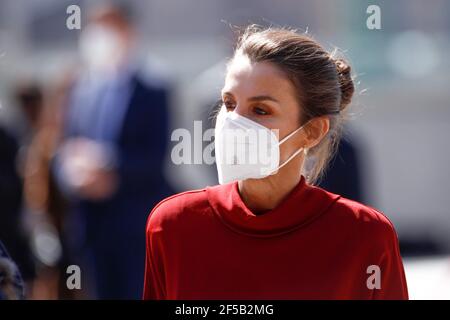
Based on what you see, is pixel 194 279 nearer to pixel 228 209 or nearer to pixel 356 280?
pixel 228 209

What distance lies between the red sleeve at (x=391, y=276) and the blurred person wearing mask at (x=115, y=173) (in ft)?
8.46

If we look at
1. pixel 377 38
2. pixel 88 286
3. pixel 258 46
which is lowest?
pixel 88 286

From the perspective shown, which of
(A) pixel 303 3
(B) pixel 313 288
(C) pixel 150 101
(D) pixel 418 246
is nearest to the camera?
(B) pixel 313 288

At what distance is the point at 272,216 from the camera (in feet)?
9.28

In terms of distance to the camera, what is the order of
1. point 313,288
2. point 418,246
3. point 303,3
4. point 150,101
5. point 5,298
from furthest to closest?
point 303,3
point 418,246
point 150,101
point 5,298
point 313,288

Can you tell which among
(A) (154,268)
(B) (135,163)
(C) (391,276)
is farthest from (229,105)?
(B) (135,163)

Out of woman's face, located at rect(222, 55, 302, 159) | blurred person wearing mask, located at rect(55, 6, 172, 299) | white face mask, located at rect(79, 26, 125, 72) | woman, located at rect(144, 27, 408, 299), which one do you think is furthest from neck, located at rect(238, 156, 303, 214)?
white face mask, located at rect(79, 26, 125, 72)

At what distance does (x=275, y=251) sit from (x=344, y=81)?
52 centimetres

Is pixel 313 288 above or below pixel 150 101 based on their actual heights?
below

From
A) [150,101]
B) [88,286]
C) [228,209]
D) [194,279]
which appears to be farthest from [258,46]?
[88,286]

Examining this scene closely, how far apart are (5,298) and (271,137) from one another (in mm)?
Answer: 805

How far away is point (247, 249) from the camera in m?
2.79

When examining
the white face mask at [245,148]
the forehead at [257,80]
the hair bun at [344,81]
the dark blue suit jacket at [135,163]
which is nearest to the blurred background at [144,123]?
the dark blue suit jacket at [135,163]

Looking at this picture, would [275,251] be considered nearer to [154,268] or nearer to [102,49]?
[154,268]
